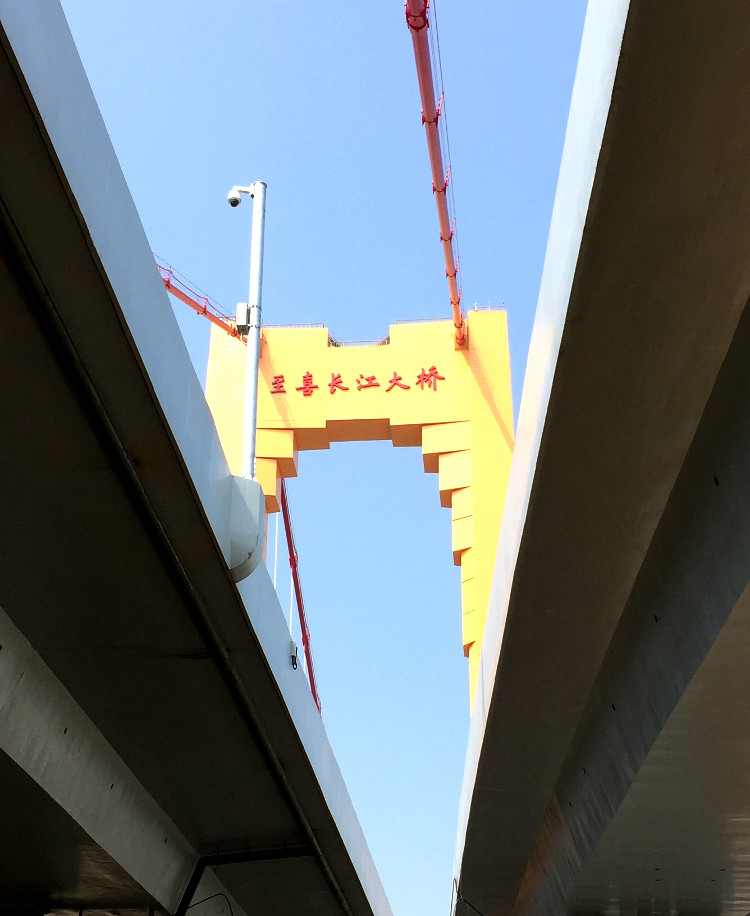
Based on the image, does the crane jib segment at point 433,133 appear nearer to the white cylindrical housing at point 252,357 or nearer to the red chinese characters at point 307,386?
the red chinese characters at point 307,386

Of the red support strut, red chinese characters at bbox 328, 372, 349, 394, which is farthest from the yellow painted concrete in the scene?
the red support strut

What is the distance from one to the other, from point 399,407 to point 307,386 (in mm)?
1410

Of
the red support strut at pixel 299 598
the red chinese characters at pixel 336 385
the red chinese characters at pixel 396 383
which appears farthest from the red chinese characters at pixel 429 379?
the red support strut at pixel 299 598

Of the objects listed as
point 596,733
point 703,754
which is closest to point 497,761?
point 596,733

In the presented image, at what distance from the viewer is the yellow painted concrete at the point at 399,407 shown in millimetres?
15227

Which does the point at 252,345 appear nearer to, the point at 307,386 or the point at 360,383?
the point at 307,386

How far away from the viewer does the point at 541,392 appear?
4625mm

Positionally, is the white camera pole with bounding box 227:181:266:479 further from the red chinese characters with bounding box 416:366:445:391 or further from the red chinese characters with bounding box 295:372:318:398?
the red chinese characters with bounding box 416:366:445:391

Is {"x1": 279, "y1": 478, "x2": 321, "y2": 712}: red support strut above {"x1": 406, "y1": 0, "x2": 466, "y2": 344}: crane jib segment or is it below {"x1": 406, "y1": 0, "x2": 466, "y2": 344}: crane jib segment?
below

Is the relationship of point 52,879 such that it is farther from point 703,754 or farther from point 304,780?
point 703,754

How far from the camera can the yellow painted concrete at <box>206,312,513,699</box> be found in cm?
1523

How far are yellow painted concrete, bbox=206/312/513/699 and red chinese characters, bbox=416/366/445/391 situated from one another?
0.02m

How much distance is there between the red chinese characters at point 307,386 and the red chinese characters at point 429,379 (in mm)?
1582

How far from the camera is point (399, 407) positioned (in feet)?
51.0
